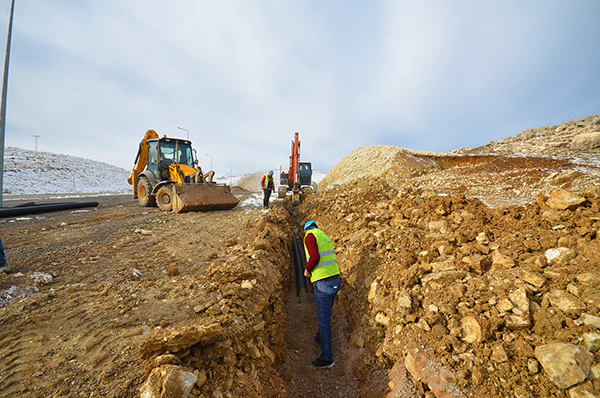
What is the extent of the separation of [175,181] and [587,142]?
1635cm

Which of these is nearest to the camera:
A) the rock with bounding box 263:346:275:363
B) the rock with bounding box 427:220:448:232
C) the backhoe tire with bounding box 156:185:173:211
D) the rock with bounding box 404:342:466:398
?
the rock with bounding box 404:342:466:398

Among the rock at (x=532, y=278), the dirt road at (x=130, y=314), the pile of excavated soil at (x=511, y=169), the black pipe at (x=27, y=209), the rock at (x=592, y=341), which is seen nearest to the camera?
the dirt road at (x=130, y=314)

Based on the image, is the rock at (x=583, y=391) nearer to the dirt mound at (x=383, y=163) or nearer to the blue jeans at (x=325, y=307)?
the blue jeans at (x=325, y=307)

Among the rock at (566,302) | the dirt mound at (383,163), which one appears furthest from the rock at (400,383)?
the dirt mound at (383,163)

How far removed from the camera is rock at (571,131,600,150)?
935 centimetres

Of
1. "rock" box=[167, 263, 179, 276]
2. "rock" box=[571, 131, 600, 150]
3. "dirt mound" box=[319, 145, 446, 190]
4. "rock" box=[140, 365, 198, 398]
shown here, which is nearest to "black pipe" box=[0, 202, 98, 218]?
"rock" box=[167, 263, 179, 276]

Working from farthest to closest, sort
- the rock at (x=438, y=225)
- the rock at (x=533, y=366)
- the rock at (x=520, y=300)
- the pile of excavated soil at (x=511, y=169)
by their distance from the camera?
the pile of excavated soil at (x=511, y=169)
the rock at (x=438, y=225)
the rock at (x=520, y=300)
the rock at (x=533, y=366)

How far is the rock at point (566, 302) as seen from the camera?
8.33ft

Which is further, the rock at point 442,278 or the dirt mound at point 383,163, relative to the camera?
the dirt mound at point 383,163

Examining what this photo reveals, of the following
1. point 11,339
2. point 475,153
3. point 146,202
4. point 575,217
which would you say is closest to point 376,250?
point 575,217

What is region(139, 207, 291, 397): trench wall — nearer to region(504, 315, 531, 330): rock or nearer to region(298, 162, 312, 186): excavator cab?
region(504, 315, 531, 330): rock

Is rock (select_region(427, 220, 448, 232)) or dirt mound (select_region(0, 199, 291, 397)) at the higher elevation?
rock (select_region(427, 220, 448, 232))

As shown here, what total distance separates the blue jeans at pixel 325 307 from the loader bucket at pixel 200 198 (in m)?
6.11

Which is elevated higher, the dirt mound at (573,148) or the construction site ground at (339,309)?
the dirt mound at (573,148)
